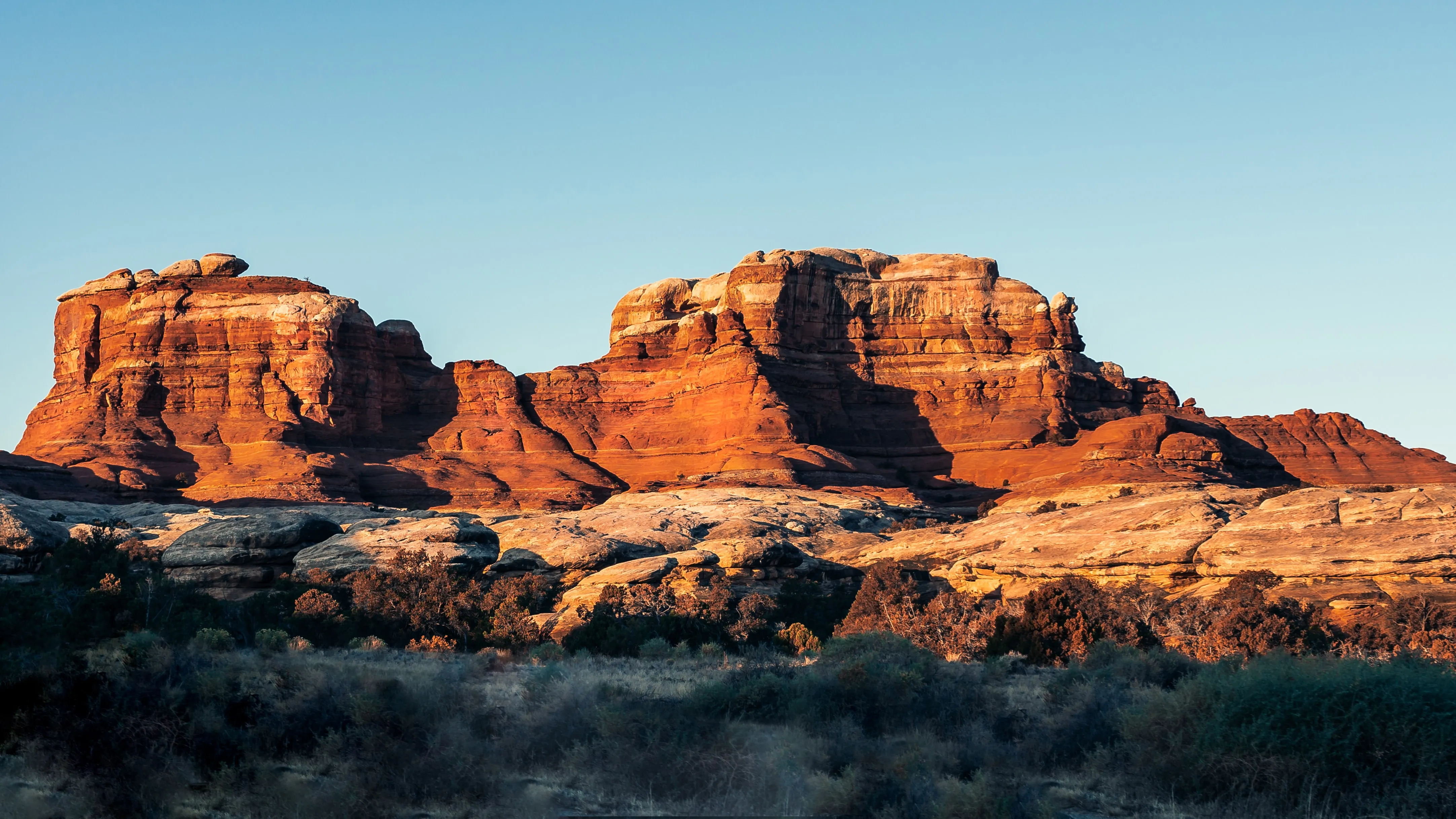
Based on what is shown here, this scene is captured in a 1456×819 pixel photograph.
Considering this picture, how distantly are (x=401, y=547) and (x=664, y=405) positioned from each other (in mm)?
54573

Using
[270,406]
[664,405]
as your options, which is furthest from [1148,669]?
[270,406]

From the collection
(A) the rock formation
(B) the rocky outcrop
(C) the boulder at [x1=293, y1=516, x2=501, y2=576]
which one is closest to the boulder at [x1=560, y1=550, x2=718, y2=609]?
(C) the boulder at [x1=293, y1=516, x2=501, y2=576]

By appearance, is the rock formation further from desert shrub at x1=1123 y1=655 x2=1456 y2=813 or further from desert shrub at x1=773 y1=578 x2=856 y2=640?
desert shrub at x1=1123 y1=655 x2=1456 y2=813

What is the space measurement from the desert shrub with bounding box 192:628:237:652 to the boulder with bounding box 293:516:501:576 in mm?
12704

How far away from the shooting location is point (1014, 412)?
8744 centimetres

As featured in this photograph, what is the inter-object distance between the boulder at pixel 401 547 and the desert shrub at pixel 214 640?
41.7 feet


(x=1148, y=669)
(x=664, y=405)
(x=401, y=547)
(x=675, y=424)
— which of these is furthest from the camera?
(x=664, y=405)

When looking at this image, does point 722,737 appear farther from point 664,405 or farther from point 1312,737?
point 664,405

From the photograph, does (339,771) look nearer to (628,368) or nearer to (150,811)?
(150,811)

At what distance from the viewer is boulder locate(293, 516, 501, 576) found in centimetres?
3553

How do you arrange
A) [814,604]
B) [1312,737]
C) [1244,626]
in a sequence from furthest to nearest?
[814,604] < [1244,626] < [1312,737]

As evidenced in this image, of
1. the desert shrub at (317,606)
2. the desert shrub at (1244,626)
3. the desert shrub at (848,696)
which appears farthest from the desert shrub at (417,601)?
the desert shrub at (1244,626)

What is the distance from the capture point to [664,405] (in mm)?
90688

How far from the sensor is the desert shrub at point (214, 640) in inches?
740
